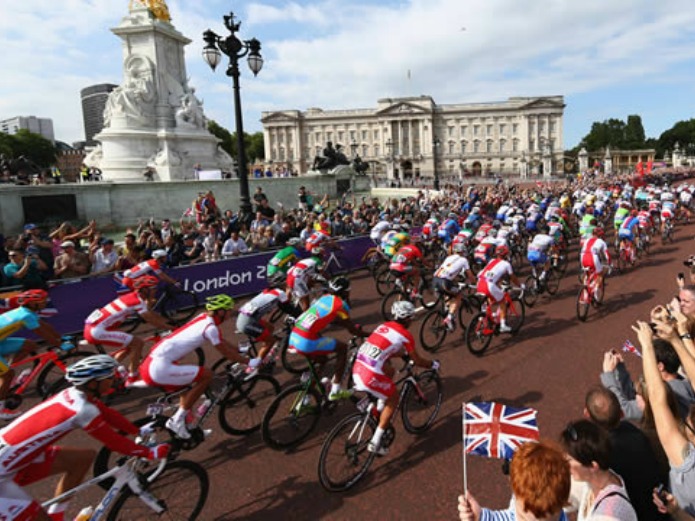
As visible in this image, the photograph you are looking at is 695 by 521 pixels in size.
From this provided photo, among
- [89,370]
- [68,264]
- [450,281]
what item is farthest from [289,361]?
[68,264]

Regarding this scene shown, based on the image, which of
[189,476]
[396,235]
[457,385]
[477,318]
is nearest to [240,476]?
[189,476]

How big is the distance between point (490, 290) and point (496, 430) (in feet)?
14.8

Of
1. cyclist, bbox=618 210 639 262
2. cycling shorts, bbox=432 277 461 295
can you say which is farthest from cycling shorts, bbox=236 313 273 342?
cyclist, bbox=618 210 639 262

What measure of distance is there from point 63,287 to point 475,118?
389 ft

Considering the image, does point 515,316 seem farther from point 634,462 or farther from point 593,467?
point 593,467

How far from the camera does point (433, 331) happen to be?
25.3 ft

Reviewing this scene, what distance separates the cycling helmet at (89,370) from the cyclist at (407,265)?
6.45 m

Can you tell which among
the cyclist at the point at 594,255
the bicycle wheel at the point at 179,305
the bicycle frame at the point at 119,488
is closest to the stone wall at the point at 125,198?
the bicycle wheel at the point at 179,305

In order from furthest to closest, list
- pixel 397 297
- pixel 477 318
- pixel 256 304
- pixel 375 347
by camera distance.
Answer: pixel 397 297 < pixel 477 318 < pixel 256 304 < pixel 375 347

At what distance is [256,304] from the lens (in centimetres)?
593

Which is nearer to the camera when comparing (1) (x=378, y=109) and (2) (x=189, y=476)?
(2) (x=189, y=476)

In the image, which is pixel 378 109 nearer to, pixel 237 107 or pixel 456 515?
pixel 237 107

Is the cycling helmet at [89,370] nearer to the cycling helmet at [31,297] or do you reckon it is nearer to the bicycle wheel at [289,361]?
the cycling helmet at [31,297]

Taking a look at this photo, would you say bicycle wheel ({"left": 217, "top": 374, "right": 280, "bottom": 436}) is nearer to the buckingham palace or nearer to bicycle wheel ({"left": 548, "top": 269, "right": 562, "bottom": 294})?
bicycle wheel ({"left": 548, "top": 269, "right": 562, "bottom": 294})
